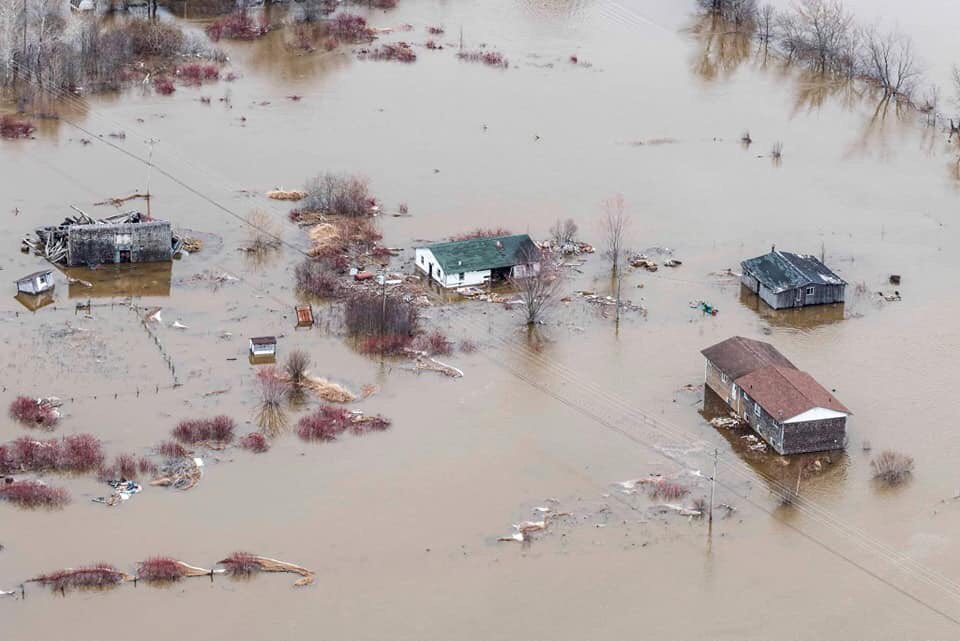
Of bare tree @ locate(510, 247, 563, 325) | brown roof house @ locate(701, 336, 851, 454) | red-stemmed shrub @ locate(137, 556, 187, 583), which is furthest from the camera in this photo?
bare tree @ locate(510, 247, 563, 325)

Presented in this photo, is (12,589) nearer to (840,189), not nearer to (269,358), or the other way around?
(269,358)

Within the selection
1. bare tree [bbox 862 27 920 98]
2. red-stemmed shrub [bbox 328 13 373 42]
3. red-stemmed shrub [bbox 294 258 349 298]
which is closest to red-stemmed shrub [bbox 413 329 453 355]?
red-stemmed shrub [bbox 294 258 349 298]

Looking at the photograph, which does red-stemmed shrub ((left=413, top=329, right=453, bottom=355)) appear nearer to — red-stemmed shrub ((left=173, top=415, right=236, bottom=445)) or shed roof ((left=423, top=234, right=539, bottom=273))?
shed roof ((left=423, top=234, right=539, bottom=273))

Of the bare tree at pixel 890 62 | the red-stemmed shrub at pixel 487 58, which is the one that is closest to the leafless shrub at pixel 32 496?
the red-stemmed shrub at pixel 487 58

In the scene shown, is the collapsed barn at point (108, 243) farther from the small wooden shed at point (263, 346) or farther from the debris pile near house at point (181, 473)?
the debris pile near house at point (181, 473)

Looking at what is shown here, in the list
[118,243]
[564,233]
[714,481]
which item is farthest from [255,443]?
[564,233]

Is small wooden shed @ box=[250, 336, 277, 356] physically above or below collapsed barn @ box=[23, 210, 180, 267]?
below
